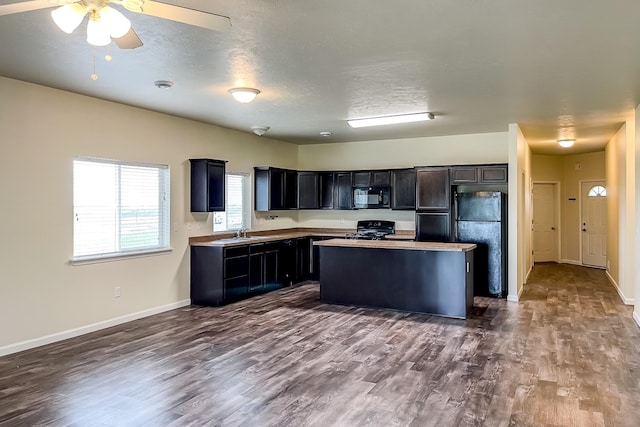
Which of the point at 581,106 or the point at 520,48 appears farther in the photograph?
the point at 581,106

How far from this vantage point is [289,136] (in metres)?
7.89

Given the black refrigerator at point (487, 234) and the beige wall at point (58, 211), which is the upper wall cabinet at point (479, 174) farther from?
the beige wall at point (58, 211)

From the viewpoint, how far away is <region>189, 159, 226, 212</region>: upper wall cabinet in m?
6.24

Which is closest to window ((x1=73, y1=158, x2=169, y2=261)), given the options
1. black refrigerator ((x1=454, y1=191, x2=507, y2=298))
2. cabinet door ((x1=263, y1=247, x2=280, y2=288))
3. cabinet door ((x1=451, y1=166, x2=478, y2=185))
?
Answer: cabinet door ((x1=263, y1=247, x2=280, y2=288))

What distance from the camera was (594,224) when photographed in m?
10.1

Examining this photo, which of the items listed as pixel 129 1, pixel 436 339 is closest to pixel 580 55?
pixel 436 339

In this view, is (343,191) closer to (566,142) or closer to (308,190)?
(308,190)

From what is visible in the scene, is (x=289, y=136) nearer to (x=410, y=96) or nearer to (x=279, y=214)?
(x=279, y=214)

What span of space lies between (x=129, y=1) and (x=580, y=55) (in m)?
3.22

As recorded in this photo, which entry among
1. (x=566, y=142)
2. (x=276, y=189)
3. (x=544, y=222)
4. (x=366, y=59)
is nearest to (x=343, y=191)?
(x=276, y=189)

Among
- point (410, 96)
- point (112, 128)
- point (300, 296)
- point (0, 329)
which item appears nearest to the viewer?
point (0, 329)

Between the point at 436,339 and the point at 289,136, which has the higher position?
the point at 289,136

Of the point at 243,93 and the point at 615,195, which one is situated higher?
the point at 243,93

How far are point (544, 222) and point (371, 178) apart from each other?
17.3ft
